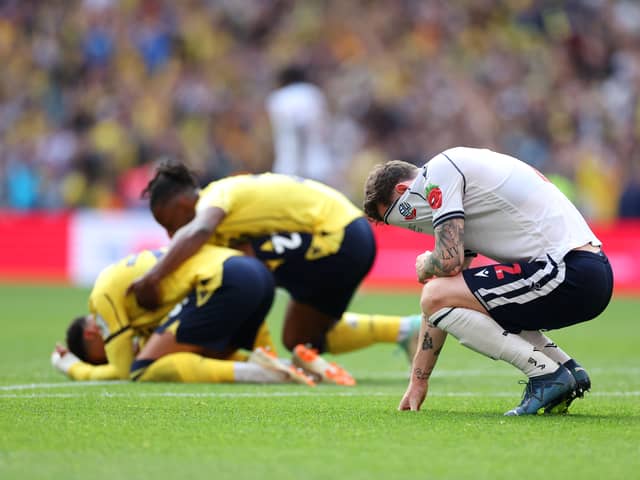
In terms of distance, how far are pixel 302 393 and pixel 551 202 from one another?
6.82 ft

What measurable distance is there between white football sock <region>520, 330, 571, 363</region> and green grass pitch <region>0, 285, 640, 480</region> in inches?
11.6

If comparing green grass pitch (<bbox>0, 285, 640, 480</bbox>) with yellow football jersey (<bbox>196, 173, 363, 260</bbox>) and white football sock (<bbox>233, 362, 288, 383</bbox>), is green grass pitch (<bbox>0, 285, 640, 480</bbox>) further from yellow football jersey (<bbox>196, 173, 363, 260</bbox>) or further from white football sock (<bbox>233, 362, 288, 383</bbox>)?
yellow football jersey (<bbox>196, 173, 363, 260</bbox>)

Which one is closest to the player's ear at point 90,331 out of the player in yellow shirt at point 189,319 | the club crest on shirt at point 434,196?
the player in yellow shirt at point 189,319

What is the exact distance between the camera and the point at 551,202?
19.4 feet

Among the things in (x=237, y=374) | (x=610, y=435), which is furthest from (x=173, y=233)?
(x=610, y=435)

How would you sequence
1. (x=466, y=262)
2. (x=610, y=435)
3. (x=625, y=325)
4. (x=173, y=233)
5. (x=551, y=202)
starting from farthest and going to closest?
(x=625, y=325), (x=173, y=233), (x=466, y=262), (x=551, y=202), (x=610, y=435)

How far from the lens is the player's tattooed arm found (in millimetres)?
5738

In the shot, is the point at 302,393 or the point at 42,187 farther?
the point at 42,187

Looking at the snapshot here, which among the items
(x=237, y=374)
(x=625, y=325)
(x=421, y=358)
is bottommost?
(x=625, y=325)

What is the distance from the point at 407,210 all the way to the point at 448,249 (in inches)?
13.3

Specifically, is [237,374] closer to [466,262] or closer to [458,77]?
[466,262]

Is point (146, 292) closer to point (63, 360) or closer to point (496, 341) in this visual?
point (63, 360)

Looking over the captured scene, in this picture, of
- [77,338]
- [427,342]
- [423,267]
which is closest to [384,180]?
[423,267]

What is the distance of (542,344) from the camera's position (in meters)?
6.22
